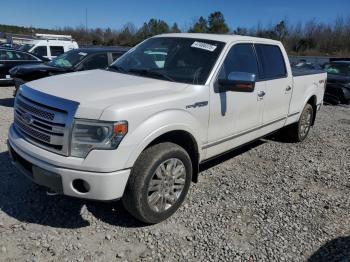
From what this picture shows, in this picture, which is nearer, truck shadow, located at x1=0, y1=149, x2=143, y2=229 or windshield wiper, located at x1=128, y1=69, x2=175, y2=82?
truck shadow, located at x1=0, y1=149, x2=143, y2=229

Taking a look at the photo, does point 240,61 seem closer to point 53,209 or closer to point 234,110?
point 234,110

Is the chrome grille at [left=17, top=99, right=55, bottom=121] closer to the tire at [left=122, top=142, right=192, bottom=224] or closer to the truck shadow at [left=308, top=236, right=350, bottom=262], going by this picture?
the tire at [left=122, top=142, right=192, bottom=224]

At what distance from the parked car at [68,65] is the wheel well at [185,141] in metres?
4.91

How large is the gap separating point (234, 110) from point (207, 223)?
140 cm

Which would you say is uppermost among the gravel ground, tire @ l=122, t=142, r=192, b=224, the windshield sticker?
the windshield sticker

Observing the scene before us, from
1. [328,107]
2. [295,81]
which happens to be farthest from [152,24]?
[295,81]

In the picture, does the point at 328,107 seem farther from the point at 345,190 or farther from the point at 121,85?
the point at 121,85

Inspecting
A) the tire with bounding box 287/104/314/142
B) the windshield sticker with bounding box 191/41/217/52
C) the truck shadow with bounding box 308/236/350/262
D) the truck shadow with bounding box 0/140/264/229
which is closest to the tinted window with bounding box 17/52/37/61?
the truck shadow with bounding box 0/140/264/229

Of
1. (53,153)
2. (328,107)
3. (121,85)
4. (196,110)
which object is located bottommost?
(328,107)

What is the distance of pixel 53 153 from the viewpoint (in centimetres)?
305

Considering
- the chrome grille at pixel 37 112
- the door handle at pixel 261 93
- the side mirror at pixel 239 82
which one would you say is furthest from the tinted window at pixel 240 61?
the chrome grille at pixel 37 112

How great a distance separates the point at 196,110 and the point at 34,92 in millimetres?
1596

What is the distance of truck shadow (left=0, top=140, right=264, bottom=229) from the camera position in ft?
11.6

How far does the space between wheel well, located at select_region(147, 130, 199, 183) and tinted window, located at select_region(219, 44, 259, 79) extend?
842 mm
